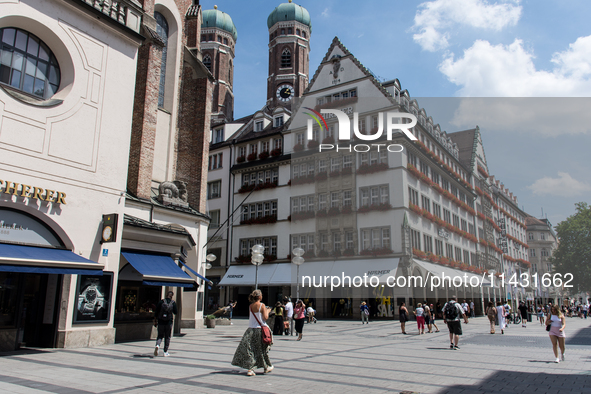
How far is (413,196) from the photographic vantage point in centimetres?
3462

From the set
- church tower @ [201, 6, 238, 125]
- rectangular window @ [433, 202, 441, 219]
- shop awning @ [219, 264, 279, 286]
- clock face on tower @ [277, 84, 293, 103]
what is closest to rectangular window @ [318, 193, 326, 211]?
shop awning @ [219, 264, 279, 286]

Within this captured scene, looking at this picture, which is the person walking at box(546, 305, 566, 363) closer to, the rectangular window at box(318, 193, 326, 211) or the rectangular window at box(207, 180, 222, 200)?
the rectangular window at box(318, 193, 326, 211)

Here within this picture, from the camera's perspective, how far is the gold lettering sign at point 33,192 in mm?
11164

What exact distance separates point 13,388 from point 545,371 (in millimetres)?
9920

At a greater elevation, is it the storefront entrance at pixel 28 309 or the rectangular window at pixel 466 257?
the rectangular window at pixel 466 257

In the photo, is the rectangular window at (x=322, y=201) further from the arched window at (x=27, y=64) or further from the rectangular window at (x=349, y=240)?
the arched window at (x=27, y=64)

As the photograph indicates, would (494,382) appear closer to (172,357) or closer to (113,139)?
(172,357)

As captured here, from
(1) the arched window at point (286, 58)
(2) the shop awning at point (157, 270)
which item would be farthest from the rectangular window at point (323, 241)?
(1) the arched window at point (286, 58)

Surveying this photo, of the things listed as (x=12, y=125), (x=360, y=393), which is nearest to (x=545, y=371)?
(x=360, y=393)

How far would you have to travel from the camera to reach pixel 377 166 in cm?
3388

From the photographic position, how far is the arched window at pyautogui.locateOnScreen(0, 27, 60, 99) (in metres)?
12.2

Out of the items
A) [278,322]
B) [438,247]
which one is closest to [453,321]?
[278,322]

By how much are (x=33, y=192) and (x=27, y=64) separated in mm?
3920

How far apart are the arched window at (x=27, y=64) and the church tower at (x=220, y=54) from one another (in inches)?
2389
